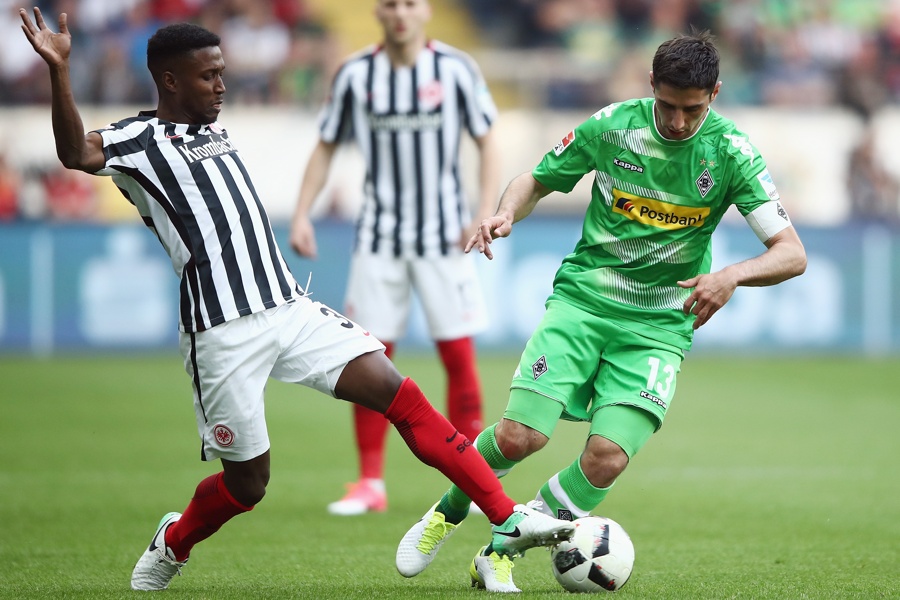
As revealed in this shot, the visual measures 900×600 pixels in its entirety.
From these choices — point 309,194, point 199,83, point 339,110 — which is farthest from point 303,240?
point 199,83

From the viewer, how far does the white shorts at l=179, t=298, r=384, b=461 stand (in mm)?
4320

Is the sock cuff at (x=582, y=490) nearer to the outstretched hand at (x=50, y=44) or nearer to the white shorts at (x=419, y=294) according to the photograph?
the outstretched hand at (x=50, y=44)

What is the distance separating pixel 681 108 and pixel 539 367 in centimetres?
104

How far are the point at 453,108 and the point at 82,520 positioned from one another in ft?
9.34

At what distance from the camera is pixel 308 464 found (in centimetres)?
799

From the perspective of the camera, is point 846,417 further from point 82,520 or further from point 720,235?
point 82,520

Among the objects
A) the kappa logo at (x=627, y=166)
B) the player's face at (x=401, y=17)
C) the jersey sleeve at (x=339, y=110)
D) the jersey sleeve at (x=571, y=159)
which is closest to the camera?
the kappa logo at (x=627, y=166)

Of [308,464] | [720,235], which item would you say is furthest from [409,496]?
[720,235]

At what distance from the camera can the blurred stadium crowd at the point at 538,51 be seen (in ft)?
49.7

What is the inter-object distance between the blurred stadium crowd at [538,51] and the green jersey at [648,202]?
1056 cm

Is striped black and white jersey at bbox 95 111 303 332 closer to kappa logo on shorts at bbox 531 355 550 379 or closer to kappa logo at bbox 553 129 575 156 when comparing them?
kappa logo on shorts at bbox 531 355 550 379

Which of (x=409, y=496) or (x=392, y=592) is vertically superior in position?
(x=392, y=592)

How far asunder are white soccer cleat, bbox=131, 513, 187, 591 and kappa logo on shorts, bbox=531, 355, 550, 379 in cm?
142

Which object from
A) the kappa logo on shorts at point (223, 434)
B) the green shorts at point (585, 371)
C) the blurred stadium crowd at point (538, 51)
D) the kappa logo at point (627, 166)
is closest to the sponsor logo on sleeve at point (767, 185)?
the kappa logo at point (627, 166)
